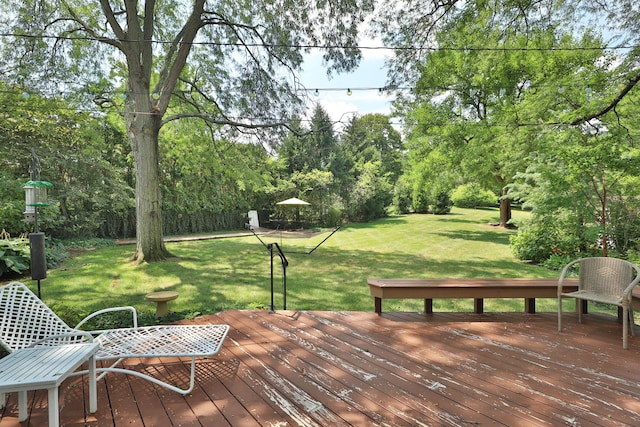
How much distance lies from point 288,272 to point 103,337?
4.91 metres

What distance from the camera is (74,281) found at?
6.24m

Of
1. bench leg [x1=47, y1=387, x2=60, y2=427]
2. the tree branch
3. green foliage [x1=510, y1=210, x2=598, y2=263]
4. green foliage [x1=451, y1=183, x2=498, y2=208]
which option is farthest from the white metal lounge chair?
green foliage [x1=451, y1=183, x2=498, y2=208]

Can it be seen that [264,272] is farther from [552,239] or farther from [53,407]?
[552,239]


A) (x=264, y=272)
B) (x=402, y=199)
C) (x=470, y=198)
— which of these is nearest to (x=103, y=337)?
(x=264, y=272)

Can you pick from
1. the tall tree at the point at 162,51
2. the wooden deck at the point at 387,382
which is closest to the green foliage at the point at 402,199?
the tall tree at the point at 162,51

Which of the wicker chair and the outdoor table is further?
the wicker chair

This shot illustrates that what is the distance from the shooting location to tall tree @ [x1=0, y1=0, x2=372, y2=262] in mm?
6775

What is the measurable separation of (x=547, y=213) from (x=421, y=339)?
6.45m

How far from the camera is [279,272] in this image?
7281 millimetres

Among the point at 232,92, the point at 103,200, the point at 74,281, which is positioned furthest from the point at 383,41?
the point at 103,200

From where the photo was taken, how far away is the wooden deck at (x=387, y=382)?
1.91 m

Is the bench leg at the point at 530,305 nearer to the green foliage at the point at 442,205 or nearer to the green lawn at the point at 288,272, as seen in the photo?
the green lawn at the point at 288,272

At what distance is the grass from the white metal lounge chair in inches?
55.0

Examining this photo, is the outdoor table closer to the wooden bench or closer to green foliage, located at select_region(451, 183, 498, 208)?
the wooden bench
